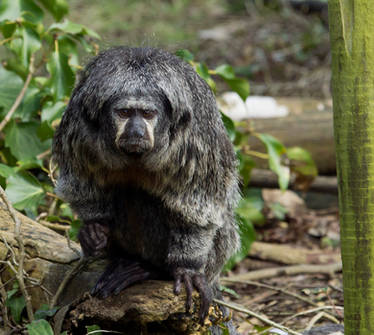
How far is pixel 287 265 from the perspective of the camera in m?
7.10

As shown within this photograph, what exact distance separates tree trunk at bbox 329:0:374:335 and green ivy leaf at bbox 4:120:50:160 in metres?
3.60

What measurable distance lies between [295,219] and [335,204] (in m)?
1.06

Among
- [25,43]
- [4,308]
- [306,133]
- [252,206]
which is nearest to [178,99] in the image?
[4,308]

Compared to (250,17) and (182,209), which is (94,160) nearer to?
(182,209)

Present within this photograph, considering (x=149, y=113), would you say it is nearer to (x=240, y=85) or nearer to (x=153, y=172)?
(x=153, y=172)

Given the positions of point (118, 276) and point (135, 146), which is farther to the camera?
point (118, 276)

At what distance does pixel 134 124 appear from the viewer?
3479 mm

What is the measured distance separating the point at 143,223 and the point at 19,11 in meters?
2.87

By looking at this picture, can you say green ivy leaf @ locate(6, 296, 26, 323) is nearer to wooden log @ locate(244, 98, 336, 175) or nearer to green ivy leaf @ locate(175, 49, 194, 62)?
green ivy leaf @ locate(175, 49, 194, 62)

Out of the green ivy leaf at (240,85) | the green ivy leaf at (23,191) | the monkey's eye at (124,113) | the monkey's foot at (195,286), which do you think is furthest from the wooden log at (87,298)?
the green ivy leaf at (240,85)

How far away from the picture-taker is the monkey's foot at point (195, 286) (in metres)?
3.85

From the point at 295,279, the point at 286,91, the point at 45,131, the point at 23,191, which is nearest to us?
the point at 23,191

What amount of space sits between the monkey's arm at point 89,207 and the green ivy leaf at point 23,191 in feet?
3.56

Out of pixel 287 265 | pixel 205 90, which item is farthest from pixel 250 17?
pixel 205 90
